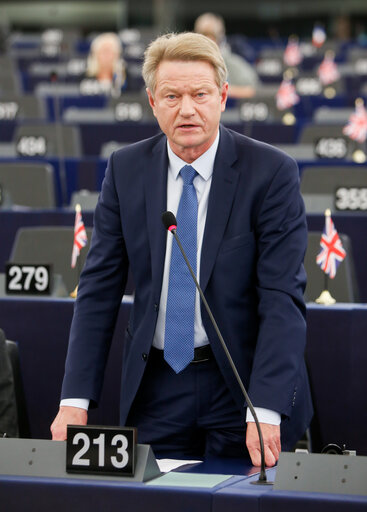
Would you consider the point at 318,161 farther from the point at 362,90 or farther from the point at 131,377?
the point at 362,90

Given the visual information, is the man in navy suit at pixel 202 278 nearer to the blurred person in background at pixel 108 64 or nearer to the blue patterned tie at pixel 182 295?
the blue patterned tie at pixel 182 295

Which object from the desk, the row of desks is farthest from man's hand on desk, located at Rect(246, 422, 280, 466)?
the row of desks

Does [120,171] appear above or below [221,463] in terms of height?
above

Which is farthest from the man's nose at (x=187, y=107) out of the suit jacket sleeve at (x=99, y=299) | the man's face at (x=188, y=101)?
the suit jacket sleeve at (x=99, y=299)

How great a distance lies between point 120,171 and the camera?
323 centimetres

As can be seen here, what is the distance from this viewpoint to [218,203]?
3.10 meters

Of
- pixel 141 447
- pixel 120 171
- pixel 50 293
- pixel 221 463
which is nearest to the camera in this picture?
pixel 141 447

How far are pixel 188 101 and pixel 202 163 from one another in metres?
0.22

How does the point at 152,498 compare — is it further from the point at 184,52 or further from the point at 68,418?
the point at 184,52

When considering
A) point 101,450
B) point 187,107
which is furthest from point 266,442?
point 187,107

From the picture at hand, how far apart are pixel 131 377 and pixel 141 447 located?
636 mm

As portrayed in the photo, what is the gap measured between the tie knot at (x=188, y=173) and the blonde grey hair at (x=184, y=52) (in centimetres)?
22

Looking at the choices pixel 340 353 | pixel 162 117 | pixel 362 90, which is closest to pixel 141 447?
pixel 162 117

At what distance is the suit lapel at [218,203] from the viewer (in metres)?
3.06
